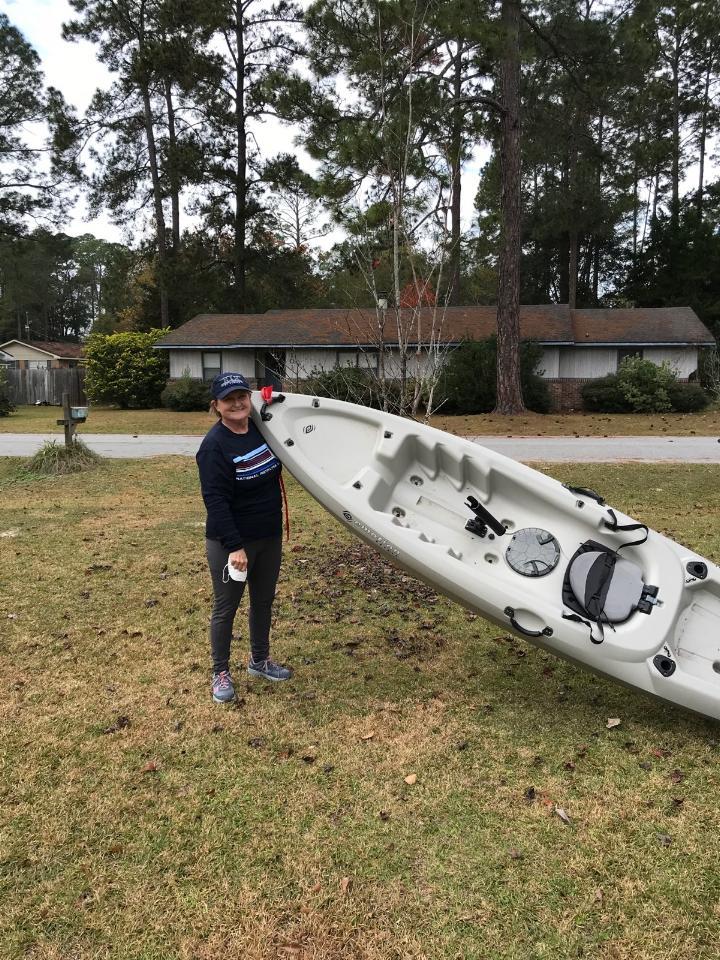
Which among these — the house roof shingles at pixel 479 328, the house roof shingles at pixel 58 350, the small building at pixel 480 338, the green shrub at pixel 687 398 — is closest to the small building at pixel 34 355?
the house roof shingles at pixel 58 350

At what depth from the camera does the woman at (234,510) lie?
3.31 meters

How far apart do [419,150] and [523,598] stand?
786cm

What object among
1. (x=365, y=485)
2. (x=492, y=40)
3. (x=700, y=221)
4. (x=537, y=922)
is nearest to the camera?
(x=537, y=922)

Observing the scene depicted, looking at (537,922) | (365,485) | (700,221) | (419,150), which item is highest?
(700,221)

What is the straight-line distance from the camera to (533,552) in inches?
160

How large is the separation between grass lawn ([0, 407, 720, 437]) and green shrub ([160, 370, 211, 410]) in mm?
2274

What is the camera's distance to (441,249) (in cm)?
786

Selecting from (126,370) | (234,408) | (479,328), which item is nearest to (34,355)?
(126,370)

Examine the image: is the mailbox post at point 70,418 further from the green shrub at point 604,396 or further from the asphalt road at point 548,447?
the green shrub at point 604,396

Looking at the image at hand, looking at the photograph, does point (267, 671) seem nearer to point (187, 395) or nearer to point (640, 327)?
point (187, 395)

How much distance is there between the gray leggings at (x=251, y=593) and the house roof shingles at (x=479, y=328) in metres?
19.4

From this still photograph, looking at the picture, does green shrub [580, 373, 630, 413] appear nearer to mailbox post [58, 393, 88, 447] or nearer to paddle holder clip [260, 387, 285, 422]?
mailbox post [58, 393, 88, 447]

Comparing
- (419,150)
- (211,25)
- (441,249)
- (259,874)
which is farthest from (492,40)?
(211,25)

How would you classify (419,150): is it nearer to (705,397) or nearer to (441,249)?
(441,249)
